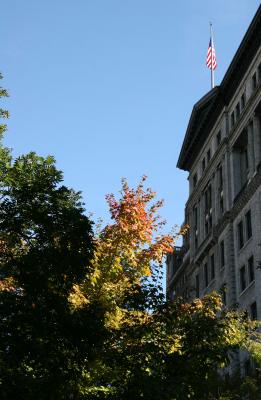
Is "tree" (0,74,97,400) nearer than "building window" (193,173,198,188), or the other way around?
"tree" (0,74,97,400)

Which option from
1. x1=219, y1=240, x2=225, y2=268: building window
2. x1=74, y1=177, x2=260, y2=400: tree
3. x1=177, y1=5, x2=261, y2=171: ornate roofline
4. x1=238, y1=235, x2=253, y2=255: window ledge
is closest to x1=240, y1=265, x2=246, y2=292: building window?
x1=238, y1=235, x2=253, y2=255: window ledge

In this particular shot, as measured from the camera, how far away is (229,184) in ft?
189

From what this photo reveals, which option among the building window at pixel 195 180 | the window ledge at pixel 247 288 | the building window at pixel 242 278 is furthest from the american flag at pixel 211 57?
the window ledge at pixel 247 288

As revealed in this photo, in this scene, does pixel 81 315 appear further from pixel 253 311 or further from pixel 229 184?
pixel 229 184

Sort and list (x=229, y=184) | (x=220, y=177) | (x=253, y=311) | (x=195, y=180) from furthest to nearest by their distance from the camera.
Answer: (x=195, y=180)
(x=220, y=177)
(x=229, y=184)
(x=253, y=311)

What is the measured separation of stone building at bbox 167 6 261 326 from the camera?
50.2 metres

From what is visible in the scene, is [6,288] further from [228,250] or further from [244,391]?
[228,250]

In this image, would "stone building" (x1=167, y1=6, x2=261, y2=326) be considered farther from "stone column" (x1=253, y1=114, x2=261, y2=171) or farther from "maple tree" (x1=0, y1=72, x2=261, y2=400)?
"maple tree" (x1=0, y1=72, x2=261, y2=400)

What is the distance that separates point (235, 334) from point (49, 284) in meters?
5.45

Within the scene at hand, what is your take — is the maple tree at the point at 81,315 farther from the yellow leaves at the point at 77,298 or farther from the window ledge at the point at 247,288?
the window ledge at the point at 247,288

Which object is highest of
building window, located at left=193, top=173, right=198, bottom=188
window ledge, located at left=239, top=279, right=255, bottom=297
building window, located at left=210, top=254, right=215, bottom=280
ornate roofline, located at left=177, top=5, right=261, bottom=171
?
ornate roofline, located at left=177, top=5, right=261, bottom=171

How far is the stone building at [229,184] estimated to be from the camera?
1976 inches

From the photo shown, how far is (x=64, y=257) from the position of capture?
14914 mm

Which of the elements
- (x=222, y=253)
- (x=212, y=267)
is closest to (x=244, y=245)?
(x=222, y=253)
